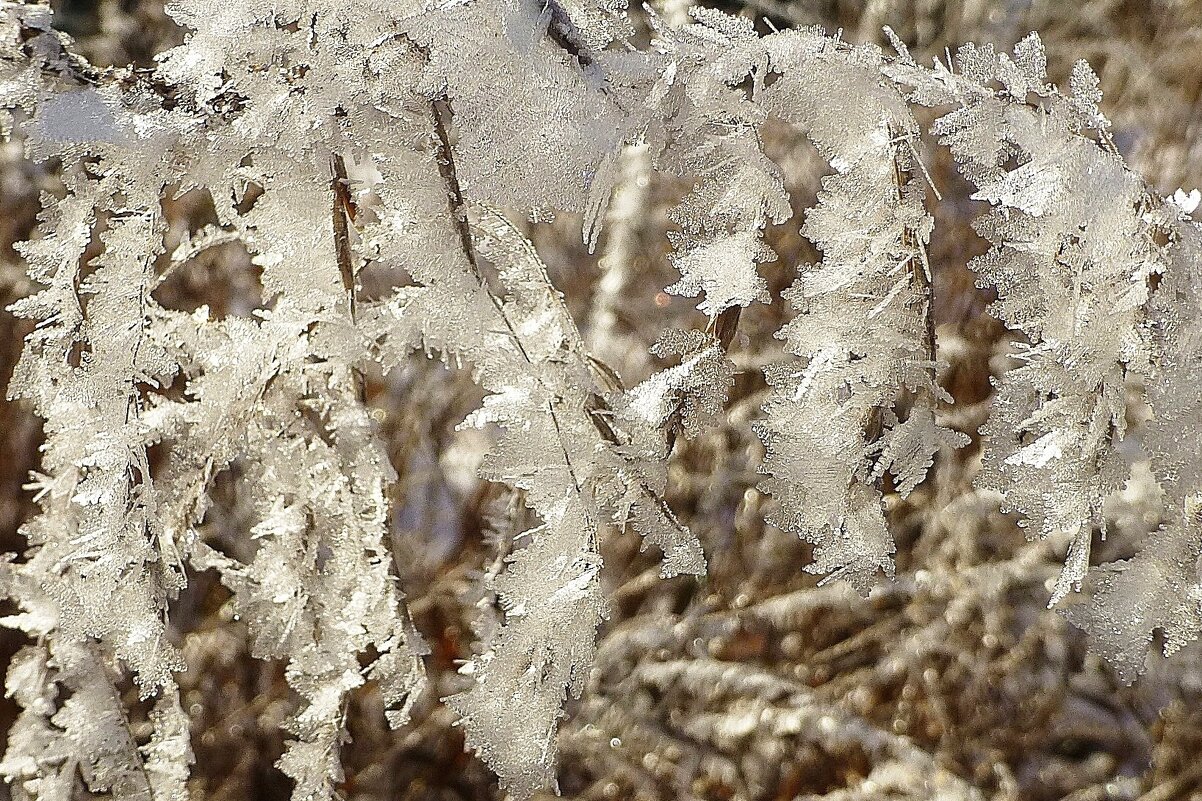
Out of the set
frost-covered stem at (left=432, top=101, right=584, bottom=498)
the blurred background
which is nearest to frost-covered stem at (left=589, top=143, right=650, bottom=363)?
the blurred background

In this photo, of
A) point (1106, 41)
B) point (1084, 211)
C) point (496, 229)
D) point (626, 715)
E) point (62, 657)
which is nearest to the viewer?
point (1084, 211)

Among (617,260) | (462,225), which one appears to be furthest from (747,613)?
(462,225)

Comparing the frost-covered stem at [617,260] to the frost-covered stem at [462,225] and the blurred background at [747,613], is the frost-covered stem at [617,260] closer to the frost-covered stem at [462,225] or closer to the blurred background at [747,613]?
the blurred background at [747,613]

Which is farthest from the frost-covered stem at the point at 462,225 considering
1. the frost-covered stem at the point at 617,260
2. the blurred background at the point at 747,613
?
the frost-covered stem at the point at 617,260

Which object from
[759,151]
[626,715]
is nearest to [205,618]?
[626,715]

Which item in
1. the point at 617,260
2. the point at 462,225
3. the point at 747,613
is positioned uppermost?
the point at 462,225

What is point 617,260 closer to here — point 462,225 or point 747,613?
point 747,613

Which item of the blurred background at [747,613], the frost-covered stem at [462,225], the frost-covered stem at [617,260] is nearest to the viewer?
Result: the frost-covered stem at [462,225]

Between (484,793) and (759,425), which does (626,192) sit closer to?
(484,793)

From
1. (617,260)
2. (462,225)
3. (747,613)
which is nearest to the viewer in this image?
(462,225)
